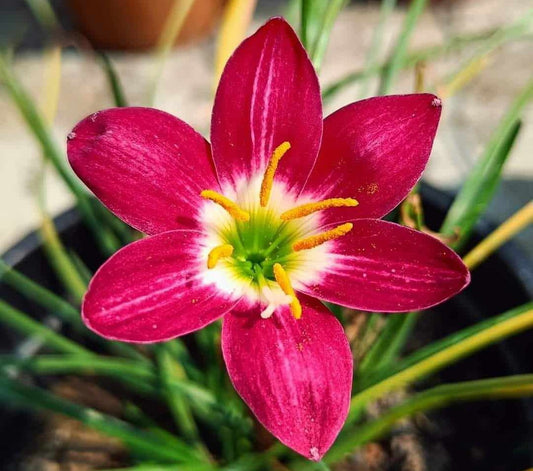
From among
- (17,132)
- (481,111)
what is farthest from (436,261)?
(17,132)

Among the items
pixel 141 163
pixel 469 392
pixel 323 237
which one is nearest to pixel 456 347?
pixel 469 392

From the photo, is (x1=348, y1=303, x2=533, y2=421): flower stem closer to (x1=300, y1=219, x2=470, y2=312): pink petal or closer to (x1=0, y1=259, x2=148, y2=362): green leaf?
(x1=300, y1=219, x2=470, y2=312): pink petal

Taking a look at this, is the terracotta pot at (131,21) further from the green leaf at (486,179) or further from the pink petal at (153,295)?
the pink petal at (153,295)

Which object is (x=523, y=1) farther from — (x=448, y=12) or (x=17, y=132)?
(x=17, y=132)

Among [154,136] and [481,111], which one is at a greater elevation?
[154,136]

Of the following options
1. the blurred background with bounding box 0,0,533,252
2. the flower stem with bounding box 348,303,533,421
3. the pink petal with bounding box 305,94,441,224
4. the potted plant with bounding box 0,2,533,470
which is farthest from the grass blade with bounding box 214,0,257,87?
the blurred background with bounding box 0,0,533,252

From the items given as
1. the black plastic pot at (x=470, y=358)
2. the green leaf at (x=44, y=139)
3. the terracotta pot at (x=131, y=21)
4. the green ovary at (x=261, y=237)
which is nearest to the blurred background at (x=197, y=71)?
the terracotta pot at (x=131, y=21)

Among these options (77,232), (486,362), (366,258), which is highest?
(366,258)
